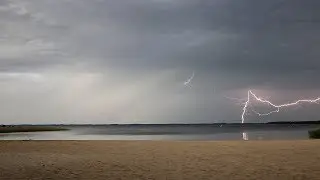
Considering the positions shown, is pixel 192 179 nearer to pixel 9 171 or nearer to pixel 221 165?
pixel 221 165

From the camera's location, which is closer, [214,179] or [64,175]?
[214,179]

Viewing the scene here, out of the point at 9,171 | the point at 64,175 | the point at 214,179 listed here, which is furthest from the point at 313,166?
the point at 9,171

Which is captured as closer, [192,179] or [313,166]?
[192,179]

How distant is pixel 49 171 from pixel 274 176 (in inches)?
366

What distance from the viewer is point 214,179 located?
14.2 m

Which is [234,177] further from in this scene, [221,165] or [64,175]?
[64,175]

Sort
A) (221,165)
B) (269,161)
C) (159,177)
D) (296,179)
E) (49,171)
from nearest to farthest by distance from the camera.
Answer: (296,179), (159,177), (49,171), (221,165), (269,161)

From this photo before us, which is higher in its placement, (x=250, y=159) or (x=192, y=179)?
(x=250, y=159)

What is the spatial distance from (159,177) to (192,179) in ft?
4.53

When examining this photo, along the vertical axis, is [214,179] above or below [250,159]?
below

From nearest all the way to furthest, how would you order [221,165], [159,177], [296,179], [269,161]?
[296,179] < [159,177] < [221,165] < [269,161]

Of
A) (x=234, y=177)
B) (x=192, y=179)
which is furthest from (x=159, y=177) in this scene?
(x=234, y=177)

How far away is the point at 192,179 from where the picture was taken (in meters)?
14.3

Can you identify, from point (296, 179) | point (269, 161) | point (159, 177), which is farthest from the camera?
point (269, 161)
